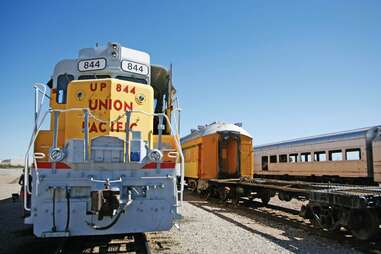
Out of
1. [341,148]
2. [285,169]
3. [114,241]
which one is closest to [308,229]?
[114,241]

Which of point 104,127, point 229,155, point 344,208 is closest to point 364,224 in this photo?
point 344,208

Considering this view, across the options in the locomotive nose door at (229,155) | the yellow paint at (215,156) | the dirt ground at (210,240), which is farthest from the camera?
the locomotive nose door at (229,155)

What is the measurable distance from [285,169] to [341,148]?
190 inches

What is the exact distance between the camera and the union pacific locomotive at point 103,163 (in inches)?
179

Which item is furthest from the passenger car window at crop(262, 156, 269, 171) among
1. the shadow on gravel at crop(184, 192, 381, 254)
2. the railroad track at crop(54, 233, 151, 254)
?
the railroad track at crop(54, 233, 151, 254)

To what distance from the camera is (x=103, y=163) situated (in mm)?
4855

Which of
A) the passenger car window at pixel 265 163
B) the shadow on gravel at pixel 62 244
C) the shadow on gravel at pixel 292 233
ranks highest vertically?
the passenger car window at pixel 265 163

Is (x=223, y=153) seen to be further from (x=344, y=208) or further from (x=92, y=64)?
(x=92, y=64)

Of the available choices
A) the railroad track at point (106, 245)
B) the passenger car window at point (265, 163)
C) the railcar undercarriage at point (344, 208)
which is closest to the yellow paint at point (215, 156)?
the railcar undercarriage at point (344, 208)

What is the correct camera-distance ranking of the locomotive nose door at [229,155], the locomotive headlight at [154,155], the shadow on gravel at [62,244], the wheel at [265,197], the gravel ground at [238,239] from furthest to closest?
1. the locomotive nose door at [229,155]
2. the wheel at [265,197]
3. the gravel ground at [238,239]
4. the shadow on gravel at [62,244]
5. the locomotive headlight at [154,155]

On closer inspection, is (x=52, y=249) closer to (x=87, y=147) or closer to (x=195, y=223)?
(x=87, y=147)

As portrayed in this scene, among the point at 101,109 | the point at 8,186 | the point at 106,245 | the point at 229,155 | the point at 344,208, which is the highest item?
the point at 101,109

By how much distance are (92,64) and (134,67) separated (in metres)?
0.78

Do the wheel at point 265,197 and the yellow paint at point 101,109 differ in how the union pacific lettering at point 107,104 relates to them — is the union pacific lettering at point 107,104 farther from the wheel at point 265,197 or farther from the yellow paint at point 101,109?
the wheel at point 265,197
